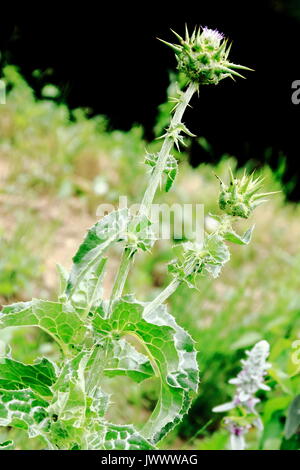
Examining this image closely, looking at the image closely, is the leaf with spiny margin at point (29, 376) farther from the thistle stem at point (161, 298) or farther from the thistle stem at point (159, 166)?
the thistle stem at point (159, 166)

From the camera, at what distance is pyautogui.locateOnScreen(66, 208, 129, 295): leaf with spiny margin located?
827 mm

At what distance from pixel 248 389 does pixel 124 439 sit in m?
0.65

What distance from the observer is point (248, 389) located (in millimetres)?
1486

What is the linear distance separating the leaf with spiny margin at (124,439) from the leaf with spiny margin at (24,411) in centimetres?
10

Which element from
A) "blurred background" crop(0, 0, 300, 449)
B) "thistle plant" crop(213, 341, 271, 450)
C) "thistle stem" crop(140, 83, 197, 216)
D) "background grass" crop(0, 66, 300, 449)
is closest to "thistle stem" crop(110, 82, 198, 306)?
"thistle stem" crop(140, 83, 197, 216)

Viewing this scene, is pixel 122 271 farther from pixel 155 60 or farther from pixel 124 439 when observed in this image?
pixel 155 60

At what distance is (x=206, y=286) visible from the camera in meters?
2.66

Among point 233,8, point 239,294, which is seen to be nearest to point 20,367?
point 233,8

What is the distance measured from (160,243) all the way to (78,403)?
8.69 ft

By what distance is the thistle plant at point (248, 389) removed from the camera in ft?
4.60

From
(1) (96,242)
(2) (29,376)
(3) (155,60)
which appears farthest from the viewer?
(3) (155,60)

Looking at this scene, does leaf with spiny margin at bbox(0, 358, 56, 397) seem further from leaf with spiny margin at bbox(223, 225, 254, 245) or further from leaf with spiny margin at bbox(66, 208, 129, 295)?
leaf with spiny margin at bbox(223, 225, 254, 245)

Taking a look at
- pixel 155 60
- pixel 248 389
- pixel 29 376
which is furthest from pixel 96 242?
pixel 155 60

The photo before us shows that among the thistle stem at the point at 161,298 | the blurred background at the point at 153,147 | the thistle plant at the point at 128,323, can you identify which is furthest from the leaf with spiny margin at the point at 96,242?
the blurred background at the point at 153,147
